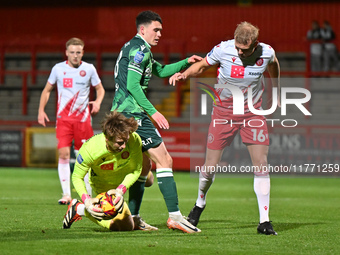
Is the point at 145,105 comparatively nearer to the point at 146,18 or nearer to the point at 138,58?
the point at 138,58

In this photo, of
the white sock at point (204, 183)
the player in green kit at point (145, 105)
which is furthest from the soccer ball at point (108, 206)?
the white sock at point (204, 183)

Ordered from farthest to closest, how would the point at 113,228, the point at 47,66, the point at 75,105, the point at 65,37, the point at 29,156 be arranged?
the point at 65,37 < the point at 47,66 < the point at 29,156 < the point at 75,105 < the point at 113,228

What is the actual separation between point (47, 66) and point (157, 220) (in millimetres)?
16418

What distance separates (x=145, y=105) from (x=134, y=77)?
31 centimetres

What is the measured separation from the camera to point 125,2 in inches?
1072

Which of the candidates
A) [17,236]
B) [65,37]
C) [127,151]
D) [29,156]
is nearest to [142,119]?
[127,151]

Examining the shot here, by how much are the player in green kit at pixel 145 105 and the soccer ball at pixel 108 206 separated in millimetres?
770

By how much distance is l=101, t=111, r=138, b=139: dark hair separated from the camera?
6.86 meters

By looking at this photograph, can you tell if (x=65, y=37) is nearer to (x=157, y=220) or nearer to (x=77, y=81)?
(x=77, y=81)

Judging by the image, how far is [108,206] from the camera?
700 cm

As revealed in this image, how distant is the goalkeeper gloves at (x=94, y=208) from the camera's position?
694 cm

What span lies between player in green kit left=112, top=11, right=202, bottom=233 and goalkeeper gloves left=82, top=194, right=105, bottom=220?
0.90 m

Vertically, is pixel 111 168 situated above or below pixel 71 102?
below

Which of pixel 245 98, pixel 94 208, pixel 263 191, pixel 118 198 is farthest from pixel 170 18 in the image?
pixel 94 208
